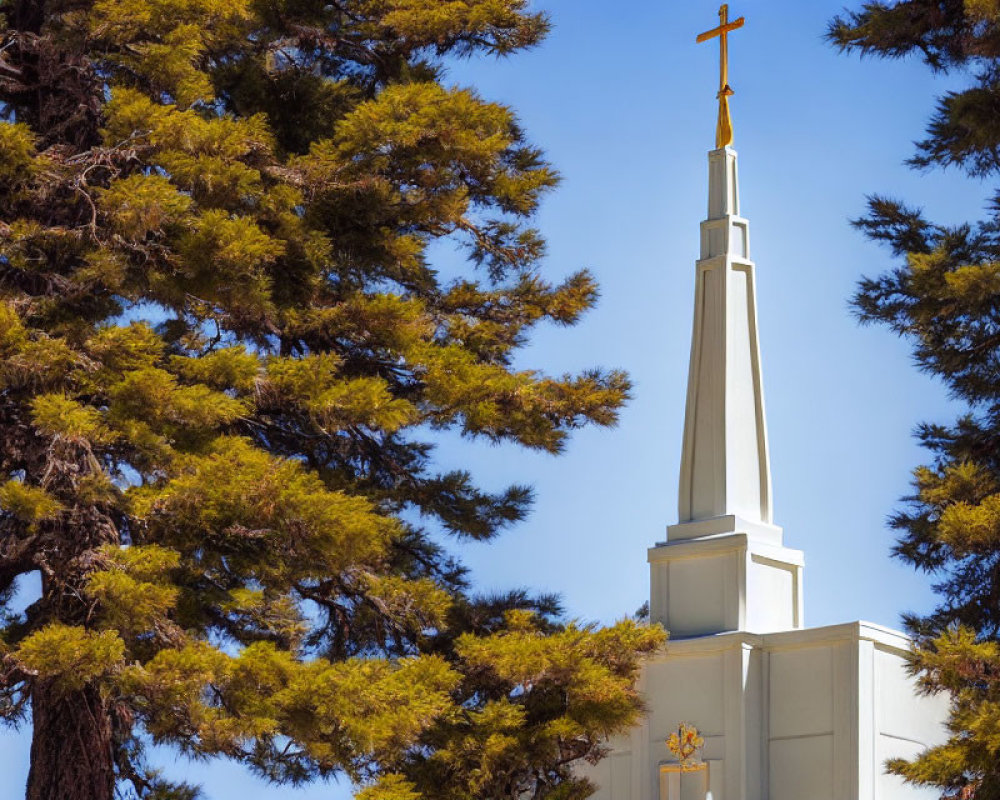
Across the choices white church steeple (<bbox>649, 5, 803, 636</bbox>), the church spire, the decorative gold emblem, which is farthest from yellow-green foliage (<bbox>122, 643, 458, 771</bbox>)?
the church spire

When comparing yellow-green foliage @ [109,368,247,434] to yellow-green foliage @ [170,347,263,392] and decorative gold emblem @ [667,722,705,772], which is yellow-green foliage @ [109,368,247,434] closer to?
yellow-green foliage @ [170,347,263,392]

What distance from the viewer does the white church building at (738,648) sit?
1235 cm

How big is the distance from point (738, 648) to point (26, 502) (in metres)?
5.00

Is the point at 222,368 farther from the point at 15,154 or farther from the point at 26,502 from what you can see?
the point at 15,154

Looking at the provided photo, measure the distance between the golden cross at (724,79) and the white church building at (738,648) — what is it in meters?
0.02

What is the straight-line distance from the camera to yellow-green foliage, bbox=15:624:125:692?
10.8 meters

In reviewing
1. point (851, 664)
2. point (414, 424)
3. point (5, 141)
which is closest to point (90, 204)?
point (5, 141)

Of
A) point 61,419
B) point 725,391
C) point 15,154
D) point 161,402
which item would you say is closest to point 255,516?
point 161,402

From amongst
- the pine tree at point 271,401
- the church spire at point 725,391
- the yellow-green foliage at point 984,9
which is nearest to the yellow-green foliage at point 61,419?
the pine tree at point 271,401

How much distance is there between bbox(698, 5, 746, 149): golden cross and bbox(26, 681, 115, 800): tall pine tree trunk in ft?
21.7

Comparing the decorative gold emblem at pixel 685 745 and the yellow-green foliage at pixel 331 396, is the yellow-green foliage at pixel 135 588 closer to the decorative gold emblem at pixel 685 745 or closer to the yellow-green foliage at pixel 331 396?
the yellow-green foliage at pixel 331 396

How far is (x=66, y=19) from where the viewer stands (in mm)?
12992

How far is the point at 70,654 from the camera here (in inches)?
424

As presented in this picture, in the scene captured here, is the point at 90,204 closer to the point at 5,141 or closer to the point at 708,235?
the point at 5,141
